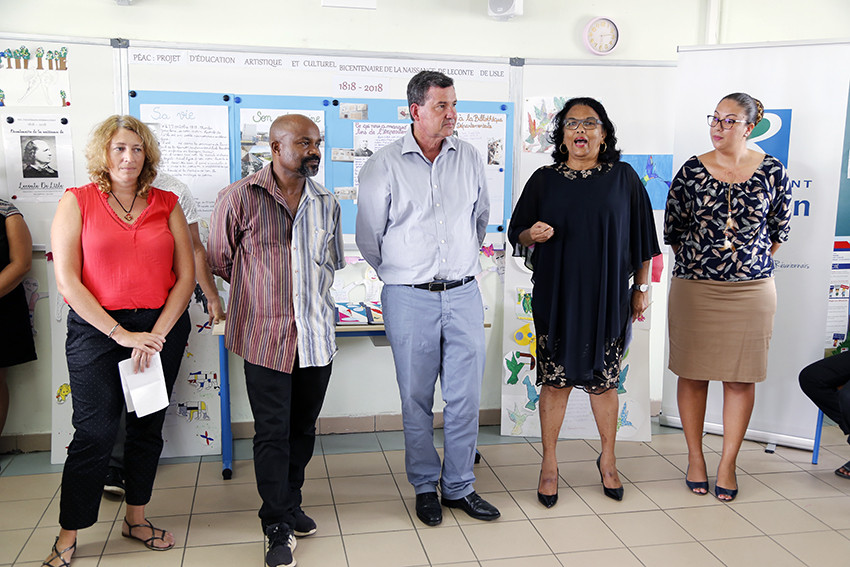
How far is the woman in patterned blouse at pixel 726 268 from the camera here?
3.05m

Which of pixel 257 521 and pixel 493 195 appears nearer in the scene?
pixel 257 521

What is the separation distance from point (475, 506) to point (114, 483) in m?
1.62

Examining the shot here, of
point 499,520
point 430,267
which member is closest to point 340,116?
point 430,267

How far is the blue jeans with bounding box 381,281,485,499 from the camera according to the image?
277 centimetres

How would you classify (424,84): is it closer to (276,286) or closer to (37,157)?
(276,286)

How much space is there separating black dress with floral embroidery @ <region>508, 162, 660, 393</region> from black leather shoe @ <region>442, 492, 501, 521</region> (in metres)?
0.58

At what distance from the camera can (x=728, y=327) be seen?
314 cm

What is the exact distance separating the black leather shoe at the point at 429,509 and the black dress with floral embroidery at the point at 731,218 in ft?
5.09

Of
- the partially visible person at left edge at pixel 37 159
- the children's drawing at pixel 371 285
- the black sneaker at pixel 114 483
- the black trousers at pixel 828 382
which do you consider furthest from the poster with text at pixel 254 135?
the black trousers at pixel 828 382

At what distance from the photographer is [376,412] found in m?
3.94

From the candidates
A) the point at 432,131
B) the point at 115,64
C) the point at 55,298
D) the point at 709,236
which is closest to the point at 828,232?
the point at 709,236

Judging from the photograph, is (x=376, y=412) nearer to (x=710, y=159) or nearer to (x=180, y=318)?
(x=180, y=318)

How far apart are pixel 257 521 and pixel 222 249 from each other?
1172 millimetres

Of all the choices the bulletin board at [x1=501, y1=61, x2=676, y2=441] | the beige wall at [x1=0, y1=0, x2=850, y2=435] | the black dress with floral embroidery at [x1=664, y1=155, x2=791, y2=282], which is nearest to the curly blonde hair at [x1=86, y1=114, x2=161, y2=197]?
the beige wall at [x1=0, y1=0, x2=850, y2=435]
